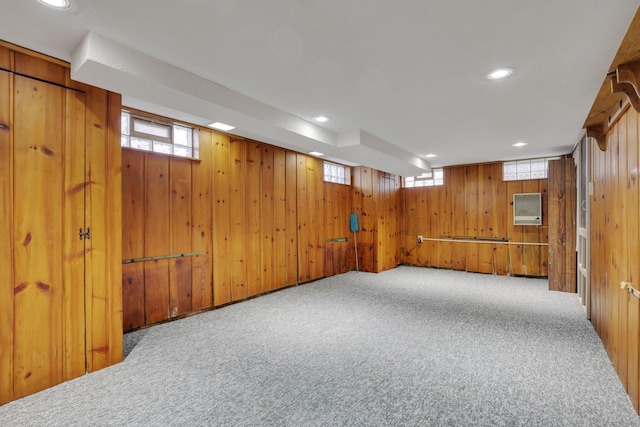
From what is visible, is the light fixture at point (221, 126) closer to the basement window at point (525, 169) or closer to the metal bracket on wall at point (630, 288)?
the metal bracket on wall at point (630, 288)

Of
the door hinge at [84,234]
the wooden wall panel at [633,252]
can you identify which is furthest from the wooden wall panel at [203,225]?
the wooden wall panel at [633,252]

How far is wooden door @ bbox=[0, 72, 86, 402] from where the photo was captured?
6.98ft

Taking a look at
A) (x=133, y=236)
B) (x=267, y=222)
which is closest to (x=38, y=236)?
(x=133, y=236)

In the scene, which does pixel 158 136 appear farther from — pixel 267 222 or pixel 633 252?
pixel 633 252

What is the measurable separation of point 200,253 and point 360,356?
2.51 m

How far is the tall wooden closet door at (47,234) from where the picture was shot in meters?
2.17

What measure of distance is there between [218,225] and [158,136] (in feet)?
4.54

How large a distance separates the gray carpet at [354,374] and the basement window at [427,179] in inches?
154

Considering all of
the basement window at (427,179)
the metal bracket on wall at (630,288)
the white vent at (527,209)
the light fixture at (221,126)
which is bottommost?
the metal bracket on wall at (630,288)

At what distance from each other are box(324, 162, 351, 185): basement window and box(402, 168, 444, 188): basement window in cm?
172

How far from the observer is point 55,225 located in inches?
91.5

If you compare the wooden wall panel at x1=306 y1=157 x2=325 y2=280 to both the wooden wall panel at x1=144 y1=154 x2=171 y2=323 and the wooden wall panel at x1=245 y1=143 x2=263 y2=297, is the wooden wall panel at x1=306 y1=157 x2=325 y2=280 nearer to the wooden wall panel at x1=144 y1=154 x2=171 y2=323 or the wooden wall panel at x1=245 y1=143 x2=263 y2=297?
the wooden wall panel at x1=245 y1=143 x2=263 y2=297

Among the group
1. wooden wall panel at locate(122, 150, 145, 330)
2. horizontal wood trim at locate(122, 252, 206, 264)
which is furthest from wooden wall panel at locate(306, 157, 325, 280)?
wooden wall panel at locate(122, 150, 145, 330)

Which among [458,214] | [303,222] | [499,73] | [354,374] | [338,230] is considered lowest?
[354,374]
